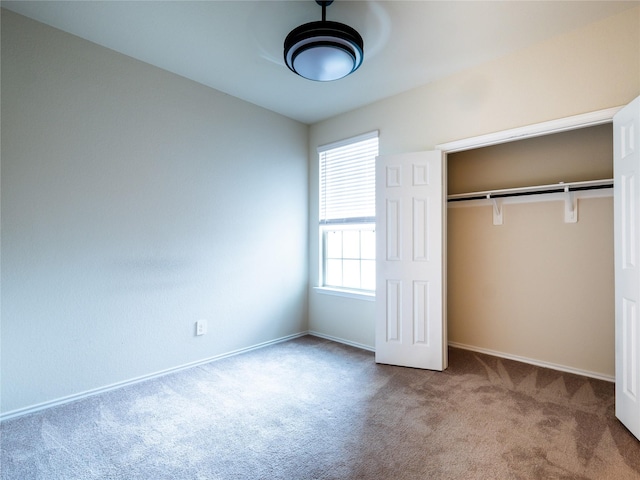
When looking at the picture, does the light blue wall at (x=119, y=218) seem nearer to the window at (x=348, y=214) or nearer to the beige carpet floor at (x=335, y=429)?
the beige carpet floor at (x=335, y=429)

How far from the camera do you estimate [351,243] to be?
13.0 ft

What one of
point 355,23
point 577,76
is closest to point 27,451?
point 355,23

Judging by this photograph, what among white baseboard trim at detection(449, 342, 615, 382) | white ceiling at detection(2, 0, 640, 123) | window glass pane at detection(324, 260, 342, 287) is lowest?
white baseboard trim at detection(449, 342, 615, 382)

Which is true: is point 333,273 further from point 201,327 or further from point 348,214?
point 201,327

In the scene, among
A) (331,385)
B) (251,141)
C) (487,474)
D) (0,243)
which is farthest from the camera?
(251,141)

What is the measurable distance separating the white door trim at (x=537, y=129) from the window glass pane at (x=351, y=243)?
4.51ft

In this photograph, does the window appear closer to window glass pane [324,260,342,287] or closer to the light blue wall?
window glass pane [324,260,342,287]

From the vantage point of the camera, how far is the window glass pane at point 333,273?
4.09 m

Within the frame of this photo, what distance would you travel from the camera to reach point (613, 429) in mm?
2020

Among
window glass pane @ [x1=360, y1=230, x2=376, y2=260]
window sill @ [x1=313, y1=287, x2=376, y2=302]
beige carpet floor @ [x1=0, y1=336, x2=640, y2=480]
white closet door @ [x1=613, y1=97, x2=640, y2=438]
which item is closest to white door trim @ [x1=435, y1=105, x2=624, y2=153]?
white closet door @ [x1=613, y1=97, x2=640, y2=438]

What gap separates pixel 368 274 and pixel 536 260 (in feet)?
5.58

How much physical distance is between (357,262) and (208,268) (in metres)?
1.72

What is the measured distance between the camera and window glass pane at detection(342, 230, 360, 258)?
12.8 feet

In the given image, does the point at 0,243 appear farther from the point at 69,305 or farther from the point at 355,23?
the point at 355,23
